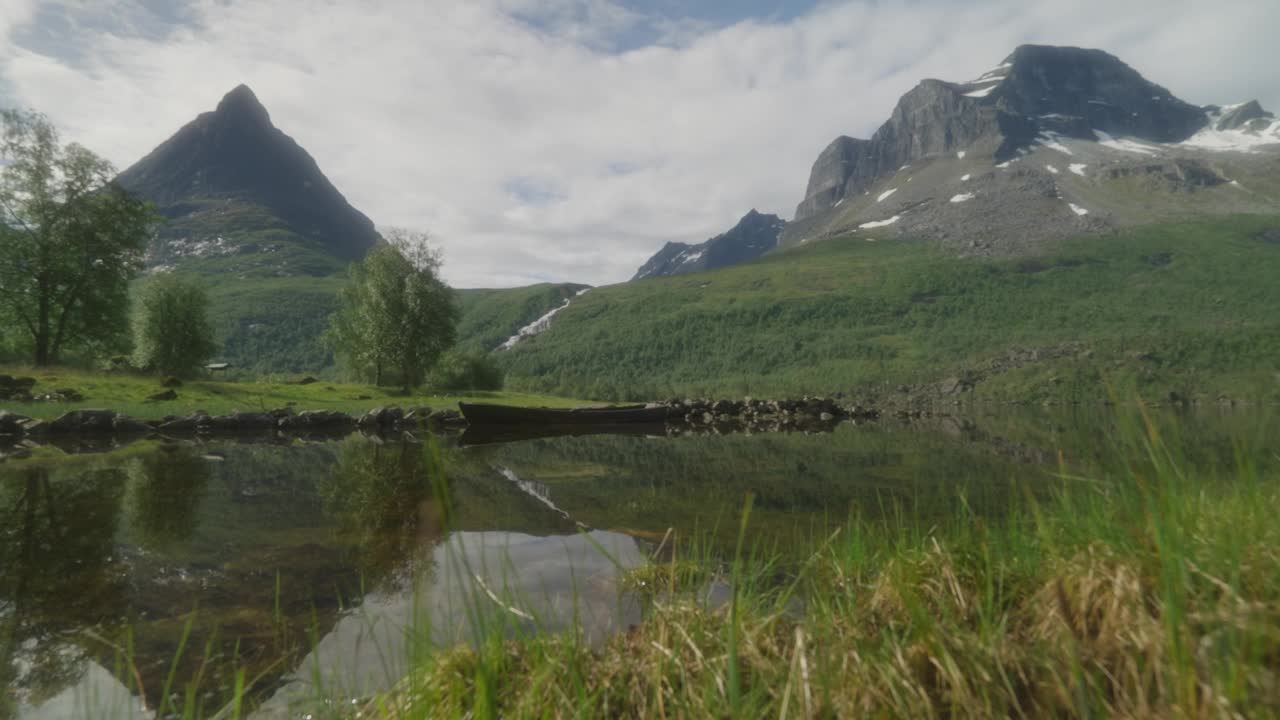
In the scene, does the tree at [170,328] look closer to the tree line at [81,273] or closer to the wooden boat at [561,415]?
the tree line at [81,273]

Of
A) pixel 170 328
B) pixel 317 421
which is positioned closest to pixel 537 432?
pixel 317 421

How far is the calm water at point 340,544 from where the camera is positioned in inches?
124

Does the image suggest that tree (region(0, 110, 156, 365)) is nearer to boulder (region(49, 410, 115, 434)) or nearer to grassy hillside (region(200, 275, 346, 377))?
boulder (region(49, 410, 115, 434))

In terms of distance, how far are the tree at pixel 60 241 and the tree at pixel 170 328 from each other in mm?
7558

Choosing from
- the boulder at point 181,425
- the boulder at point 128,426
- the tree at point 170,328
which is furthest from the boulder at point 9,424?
the tree at point 170,328

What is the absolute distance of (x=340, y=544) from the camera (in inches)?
241

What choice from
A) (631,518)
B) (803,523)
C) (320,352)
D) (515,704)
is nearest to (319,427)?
(631,518)

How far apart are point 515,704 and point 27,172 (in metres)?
45.2

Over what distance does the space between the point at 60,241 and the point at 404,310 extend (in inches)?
753

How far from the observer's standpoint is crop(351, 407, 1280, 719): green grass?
1706 mm

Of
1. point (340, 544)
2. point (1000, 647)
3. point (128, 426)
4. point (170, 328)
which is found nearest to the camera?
point (1000, 647)

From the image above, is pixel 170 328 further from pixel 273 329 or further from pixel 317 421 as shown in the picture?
pixel 273 329

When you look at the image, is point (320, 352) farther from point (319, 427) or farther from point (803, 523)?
point (803, 523)

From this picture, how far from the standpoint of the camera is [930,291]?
552 ft
